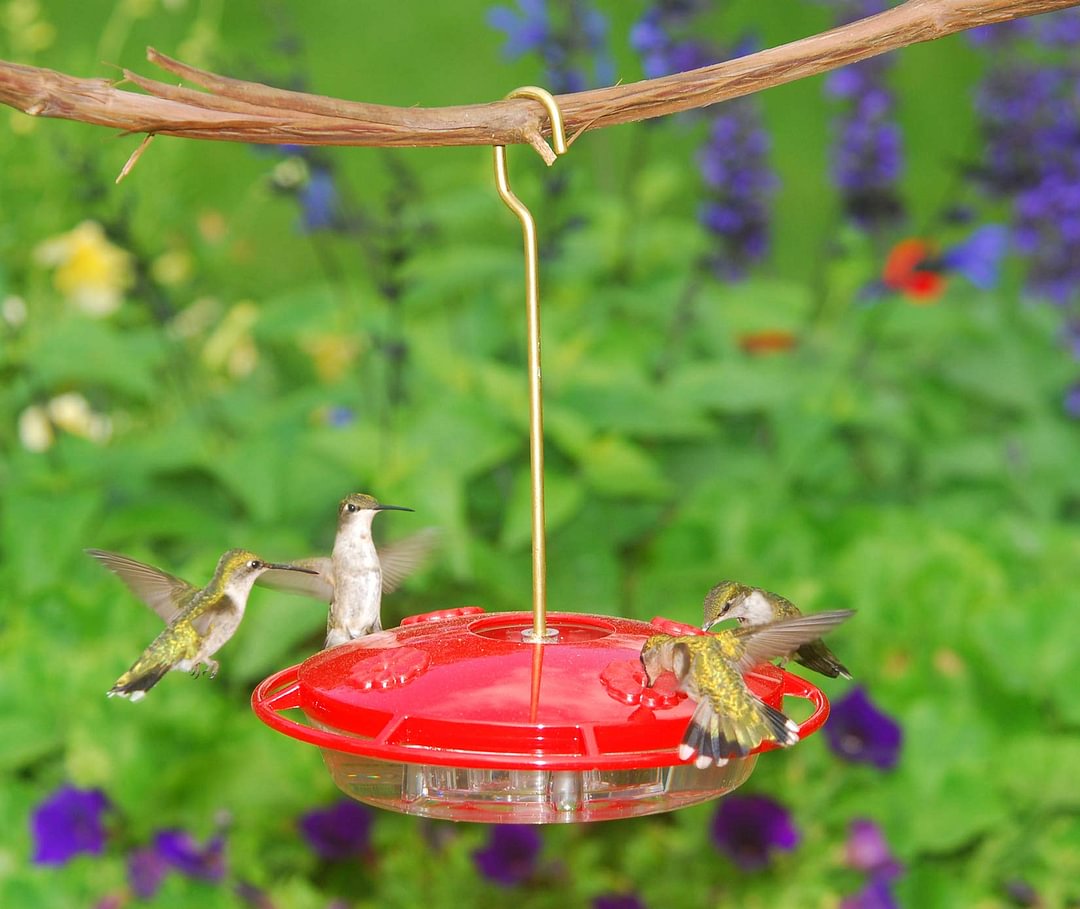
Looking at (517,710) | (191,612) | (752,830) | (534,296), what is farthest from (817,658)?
(752,830)

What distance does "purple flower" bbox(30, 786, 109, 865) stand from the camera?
221cm

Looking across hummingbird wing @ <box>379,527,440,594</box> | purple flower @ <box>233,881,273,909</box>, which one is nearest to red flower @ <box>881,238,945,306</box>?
purple flower @ <box>233,881,273,909</box>

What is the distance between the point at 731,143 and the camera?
133 inches

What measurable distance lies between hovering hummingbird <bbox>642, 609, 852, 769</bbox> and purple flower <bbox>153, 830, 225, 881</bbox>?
4.54 ft

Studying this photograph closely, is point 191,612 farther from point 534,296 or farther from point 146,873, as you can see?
point 146,873

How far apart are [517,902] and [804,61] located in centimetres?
174

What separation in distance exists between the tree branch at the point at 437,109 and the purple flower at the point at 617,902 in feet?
5.03

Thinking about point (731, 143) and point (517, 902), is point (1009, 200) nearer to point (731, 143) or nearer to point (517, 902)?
point (731, 143)

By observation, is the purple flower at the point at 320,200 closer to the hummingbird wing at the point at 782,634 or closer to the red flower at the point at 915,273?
the red flower at the point at 915,273

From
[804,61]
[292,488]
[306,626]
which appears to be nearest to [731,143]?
[292,488]

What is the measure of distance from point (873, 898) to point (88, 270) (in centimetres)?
309

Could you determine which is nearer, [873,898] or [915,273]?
[873,898]

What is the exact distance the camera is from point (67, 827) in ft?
7.32

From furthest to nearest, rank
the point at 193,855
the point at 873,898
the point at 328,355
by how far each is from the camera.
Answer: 1. the point at 328,355
2. the point at 873,898
3. the point at 193,855
